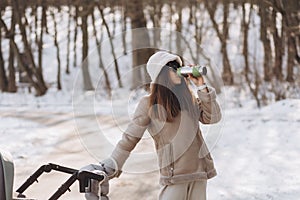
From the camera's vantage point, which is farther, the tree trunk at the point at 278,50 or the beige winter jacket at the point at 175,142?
the tree trunk at the point at 278,50

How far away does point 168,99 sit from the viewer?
3641 millimetres

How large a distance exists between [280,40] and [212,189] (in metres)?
9.57

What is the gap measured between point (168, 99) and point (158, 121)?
148 millimetres

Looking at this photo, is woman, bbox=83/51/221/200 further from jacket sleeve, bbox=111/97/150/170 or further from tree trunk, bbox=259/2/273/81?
tree trunk, bbox=259/2/273/81

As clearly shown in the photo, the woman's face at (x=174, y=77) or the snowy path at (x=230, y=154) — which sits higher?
the woman's face at (x=174, y=77)

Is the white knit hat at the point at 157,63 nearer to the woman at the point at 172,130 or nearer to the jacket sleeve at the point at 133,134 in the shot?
the woman at the point at 172,130

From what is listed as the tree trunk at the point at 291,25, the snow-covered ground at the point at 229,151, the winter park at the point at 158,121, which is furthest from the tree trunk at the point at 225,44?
the snow-covered ground at the point at 229,151

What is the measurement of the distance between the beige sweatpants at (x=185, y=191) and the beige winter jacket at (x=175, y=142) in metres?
0.05

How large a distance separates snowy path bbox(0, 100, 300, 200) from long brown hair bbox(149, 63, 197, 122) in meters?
1.29

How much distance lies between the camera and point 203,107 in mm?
3600

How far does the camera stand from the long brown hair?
3.61 m

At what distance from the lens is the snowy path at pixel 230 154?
6.84 metres

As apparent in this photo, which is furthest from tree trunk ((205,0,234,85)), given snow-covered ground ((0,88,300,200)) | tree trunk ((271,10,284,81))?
snow-covered ground ((0,88,300,200))

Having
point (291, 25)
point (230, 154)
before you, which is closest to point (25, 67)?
point (291, 25)
